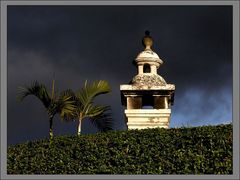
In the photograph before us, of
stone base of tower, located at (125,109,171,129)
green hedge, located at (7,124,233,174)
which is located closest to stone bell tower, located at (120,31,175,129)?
stone base of tower, located at (125,109,171,129)

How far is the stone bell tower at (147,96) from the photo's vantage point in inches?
562

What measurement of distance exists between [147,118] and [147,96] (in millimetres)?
853

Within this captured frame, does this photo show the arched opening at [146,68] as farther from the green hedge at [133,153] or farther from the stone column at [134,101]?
the green hedge at [133,153]

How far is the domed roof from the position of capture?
50.9 feet

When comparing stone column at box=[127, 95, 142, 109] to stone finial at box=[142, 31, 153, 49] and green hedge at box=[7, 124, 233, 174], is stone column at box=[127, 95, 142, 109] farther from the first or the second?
green hedge at box=[7, 124, 233, 174]

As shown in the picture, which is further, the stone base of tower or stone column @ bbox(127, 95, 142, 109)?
stone column @ bbox(127, 95, 142, 109)

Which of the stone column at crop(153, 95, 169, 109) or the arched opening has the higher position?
the arched opening

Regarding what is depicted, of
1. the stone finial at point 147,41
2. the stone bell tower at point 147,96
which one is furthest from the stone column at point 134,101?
the stone finial at point 147,41

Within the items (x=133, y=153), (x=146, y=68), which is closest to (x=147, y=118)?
(x=146, y=68)

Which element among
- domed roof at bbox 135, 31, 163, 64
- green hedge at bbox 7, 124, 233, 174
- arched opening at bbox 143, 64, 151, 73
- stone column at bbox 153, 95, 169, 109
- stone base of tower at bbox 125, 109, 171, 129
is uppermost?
domed roof at bbox 135, 31, 163, 64

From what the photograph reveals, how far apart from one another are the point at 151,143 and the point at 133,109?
4085mm

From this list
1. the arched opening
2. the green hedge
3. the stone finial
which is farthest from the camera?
the stone finial

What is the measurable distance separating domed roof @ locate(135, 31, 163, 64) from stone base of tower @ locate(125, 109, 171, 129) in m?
1.84

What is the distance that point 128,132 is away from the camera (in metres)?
10.8
